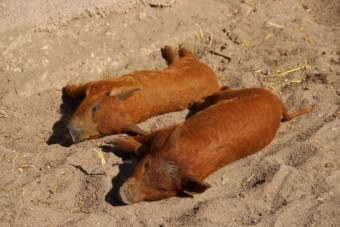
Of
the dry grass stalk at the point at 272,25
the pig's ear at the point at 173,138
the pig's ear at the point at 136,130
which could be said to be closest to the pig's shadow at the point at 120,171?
the pig's ear at the point at 136,130

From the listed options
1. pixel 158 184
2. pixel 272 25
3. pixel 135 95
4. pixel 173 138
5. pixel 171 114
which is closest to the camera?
pixel 158 184

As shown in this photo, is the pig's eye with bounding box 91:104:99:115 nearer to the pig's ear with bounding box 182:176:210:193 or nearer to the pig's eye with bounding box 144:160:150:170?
the pig's eye with bounding box 144:160:150:170

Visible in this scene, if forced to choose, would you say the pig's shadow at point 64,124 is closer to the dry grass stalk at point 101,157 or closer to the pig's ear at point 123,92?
the dry grass stalk at point 101,157

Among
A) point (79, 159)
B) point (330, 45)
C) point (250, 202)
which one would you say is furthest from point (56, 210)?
point (330, 45)

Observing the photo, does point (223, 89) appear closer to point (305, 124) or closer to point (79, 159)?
point (305, 124)

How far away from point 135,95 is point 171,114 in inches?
16.6

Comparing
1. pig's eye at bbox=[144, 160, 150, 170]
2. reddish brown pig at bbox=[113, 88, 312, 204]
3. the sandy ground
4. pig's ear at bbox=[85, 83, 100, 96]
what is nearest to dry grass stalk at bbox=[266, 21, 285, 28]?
the sandy ground

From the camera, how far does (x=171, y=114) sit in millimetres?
6445

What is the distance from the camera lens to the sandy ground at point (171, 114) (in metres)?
5.26

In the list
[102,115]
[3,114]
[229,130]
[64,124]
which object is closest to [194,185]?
[229,130]

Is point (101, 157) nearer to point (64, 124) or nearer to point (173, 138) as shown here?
point (64, 124)

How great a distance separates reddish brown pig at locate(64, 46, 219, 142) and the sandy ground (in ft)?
0.50

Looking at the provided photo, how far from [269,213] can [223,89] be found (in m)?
1.64

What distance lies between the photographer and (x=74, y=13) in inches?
261
